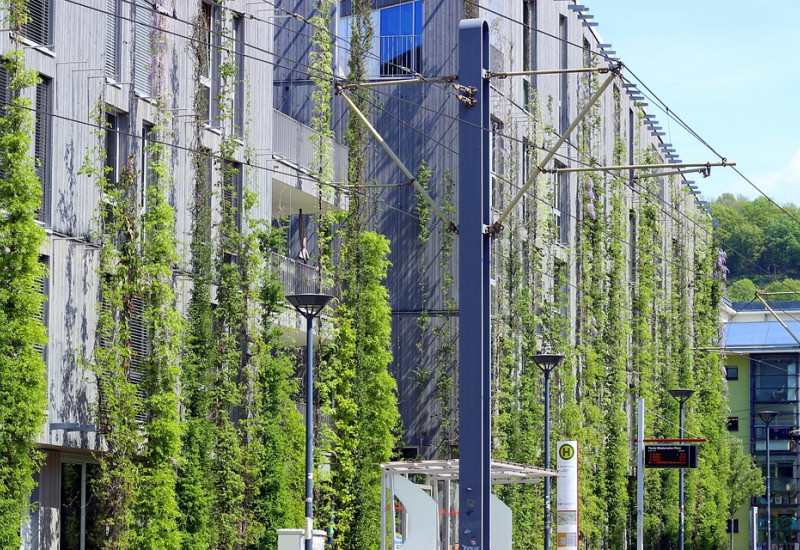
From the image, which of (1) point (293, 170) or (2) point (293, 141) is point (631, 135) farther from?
(1) point (293, 170)

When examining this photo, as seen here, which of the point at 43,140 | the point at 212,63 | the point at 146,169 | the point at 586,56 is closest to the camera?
the point at 43,140

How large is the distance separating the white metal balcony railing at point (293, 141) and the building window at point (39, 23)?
1140cm

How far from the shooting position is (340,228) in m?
43.7

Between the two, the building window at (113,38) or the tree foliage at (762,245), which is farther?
the tree foliage at (762,245)

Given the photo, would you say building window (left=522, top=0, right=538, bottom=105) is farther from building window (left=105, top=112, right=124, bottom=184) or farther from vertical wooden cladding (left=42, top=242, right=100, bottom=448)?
vertical wooden cladding (left=42, top=242, right=100, bottom=448)

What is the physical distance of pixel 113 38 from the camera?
30.8 m

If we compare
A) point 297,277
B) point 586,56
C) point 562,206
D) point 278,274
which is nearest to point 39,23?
point 278,274

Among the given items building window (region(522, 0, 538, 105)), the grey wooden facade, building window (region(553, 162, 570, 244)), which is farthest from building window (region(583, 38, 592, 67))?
the grey wooden facade

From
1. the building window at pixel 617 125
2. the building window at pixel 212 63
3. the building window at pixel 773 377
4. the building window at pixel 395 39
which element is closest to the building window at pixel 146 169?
the building window at pixel 212 63

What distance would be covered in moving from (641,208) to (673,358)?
Result: 25.9 ft

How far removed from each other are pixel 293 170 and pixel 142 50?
9194mm

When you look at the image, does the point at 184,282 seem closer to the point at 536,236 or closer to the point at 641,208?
the point at 536,236

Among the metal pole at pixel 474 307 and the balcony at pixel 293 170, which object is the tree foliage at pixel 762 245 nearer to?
the balcony at pixel 293 170

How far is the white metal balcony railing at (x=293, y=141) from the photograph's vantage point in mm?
40000
